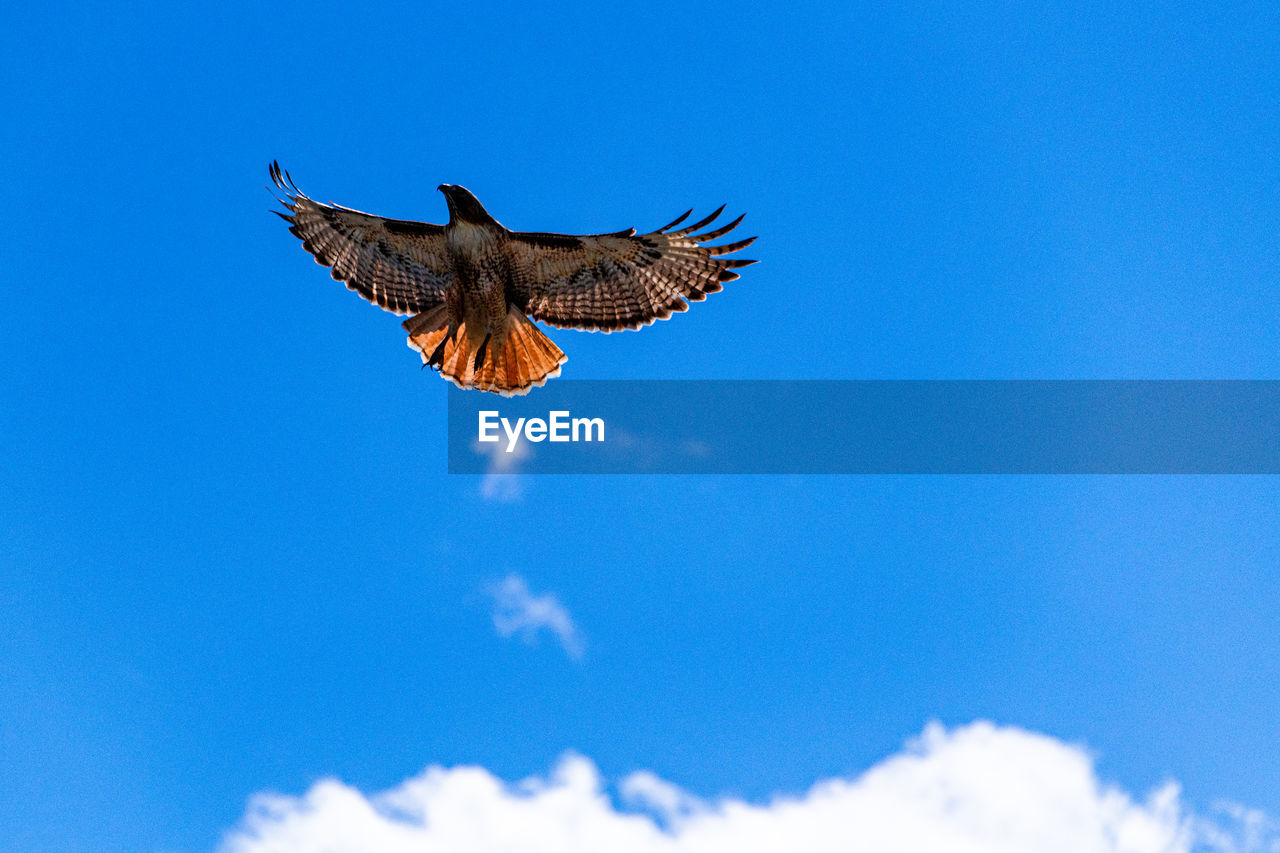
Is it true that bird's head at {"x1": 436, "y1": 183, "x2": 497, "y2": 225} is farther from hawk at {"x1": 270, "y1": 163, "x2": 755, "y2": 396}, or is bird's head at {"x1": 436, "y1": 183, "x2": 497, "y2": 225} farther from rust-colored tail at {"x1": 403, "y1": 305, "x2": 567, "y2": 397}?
rust-colored tail at {"x1": 403, "y1": 305, "x2": 567, "y2": 397}

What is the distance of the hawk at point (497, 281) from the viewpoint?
11.2m

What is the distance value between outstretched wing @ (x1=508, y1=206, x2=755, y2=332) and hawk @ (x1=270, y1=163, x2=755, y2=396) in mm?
10

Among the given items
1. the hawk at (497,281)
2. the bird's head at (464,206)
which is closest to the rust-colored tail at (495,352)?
the hawk at (497,281)

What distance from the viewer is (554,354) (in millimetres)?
11477

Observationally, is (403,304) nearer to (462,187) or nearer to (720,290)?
(462,187)

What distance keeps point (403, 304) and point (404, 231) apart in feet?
2.78

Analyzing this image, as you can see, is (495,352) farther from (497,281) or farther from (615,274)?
(615,274)

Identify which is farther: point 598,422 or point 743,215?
point 598,422

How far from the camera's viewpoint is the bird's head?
10695mm

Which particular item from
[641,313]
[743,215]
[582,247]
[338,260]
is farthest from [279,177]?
[743,215]

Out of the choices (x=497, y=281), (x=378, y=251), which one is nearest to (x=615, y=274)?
(x=497, y=281)

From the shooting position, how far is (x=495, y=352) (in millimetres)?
11516

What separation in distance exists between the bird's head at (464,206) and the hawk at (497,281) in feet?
0.46

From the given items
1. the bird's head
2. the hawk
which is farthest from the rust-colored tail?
the bird's head
